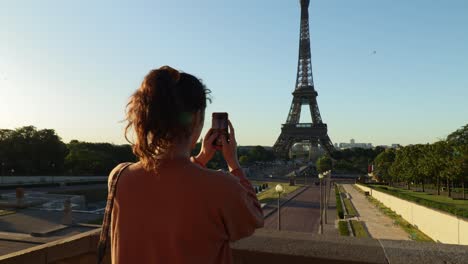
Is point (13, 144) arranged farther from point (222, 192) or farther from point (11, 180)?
point (222, 192)

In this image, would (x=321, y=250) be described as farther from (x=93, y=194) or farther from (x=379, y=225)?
(x=93, y=194)

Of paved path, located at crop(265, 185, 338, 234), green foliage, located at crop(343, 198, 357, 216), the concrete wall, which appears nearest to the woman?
the concrete wall

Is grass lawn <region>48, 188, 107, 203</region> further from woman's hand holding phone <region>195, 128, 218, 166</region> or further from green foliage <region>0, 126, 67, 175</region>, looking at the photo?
woman's hand holding phone <region>195, 128, 218, 166</region>

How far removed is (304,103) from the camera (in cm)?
8838

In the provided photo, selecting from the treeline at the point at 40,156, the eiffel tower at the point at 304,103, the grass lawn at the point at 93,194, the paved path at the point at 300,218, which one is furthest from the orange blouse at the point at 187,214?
the eiffel tower at the point at 304,103

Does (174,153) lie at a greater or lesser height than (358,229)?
greater

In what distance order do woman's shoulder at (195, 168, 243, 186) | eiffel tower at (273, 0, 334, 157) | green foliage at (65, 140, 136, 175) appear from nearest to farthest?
woman's shoulder at (195, 168, 243, 186) → green foliage at (65, 140, 136, 175) → eiffel tower at (273, 0, 334, 157)

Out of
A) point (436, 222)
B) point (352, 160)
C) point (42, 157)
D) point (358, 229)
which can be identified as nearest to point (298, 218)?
point (358, 229)

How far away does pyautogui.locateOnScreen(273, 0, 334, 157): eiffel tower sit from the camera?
8612cm

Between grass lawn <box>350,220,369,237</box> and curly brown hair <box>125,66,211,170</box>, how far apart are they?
18.0m

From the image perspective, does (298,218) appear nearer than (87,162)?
Yes

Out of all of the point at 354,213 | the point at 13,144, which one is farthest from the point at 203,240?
the point at 13,144

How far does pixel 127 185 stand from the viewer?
1534 mm

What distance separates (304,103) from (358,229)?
230ft
